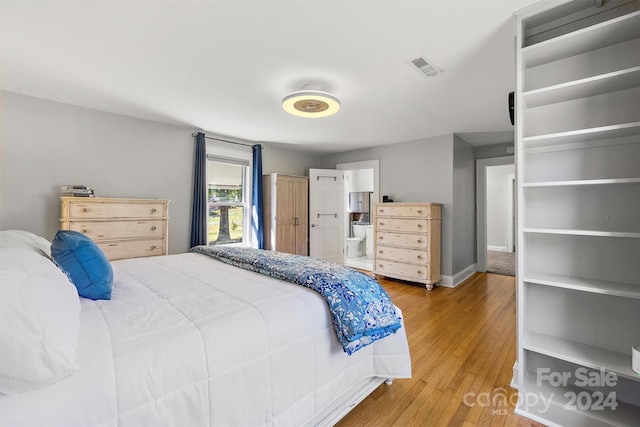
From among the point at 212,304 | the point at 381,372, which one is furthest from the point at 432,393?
the point at 212,304

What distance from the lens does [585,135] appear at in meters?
1.60

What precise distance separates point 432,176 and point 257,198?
9.56 feet

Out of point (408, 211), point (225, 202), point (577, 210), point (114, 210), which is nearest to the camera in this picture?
point (577, 210)

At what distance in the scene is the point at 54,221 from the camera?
10.1 ft

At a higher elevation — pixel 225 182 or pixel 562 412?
pixel 225 182

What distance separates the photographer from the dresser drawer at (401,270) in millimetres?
4121

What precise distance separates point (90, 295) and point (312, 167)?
4954 millimetres

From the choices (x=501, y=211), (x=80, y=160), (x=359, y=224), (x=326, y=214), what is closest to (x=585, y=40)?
(x=326, y=214)

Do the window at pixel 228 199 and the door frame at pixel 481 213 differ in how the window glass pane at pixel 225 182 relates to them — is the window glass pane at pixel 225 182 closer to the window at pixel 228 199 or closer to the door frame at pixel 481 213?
the window at pixel 228 199

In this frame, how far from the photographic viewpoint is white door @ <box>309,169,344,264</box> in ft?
17.8

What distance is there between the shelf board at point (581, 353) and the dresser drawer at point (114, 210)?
3705 millimetres

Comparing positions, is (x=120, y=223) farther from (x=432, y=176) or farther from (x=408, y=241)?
(x=432, y=176)

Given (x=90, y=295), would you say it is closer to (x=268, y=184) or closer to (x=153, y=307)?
(x=153, y=307)

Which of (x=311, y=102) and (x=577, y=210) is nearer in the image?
(x=577, y=210)
